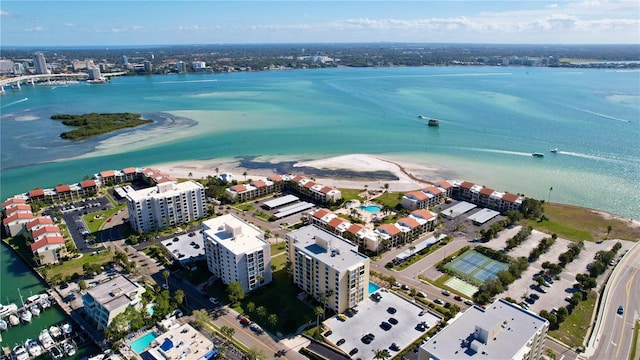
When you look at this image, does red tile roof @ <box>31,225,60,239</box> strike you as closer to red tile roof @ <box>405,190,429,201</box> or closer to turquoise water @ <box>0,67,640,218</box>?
turquoise water @ <box>0,67,640,218</box>

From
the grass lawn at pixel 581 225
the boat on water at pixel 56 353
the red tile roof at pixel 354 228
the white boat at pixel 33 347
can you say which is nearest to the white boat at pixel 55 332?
the white boat at pixel 33 347

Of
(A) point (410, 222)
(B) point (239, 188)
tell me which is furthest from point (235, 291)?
(B) point (239, 188)

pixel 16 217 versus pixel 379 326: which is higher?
pixel 16 217

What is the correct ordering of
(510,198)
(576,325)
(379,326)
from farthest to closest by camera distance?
(510,198) < (576,325) < (379,326)

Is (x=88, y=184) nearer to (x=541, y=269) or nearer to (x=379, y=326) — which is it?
(x=379, y=326)

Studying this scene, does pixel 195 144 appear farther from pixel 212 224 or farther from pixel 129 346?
pixel 129 346

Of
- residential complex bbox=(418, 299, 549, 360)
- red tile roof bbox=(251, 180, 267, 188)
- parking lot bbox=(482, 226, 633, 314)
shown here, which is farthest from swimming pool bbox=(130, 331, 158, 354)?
parking lot bbox=(482, 226, 633, 314)

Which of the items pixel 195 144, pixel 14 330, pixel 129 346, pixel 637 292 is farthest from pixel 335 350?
pixel 195 144

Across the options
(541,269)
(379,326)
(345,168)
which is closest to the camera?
(379,326)
